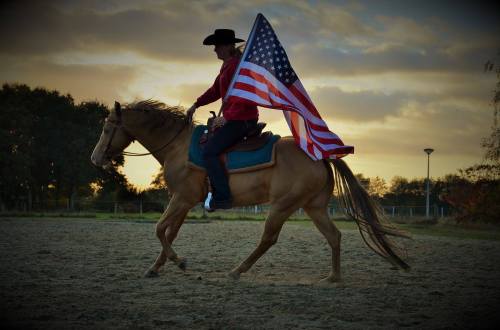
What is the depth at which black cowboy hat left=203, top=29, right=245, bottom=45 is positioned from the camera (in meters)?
8.32

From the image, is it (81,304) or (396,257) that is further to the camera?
(396,257)

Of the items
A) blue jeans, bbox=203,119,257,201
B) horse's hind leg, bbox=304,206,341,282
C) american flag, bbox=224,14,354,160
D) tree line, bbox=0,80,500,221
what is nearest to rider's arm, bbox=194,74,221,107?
american flag, bbox=224,14,354,160

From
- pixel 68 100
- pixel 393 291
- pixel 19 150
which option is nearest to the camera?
pixel 393 291

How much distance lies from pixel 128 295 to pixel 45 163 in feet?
159

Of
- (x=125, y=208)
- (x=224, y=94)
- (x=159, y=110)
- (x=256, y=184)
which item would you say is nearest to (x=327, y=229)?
(x=256, y=184)

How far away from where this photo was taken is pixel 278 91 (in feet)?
27.7

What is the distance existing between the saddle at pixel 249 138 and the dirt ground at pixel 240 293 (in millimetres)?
2078

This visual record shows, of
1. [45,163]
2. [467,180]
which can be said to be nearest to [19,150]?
[45,163]

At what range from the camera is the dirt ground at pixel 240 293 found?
5.28 meters

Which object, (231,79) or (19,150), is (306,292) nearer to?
(231,79)

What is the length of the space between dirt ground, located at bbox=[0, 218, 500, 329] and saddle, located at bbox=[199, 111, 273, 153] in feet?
6.82

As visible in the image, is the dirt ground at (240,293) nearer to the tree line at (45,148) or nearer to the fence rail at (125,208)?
the fence rail at (125,208)

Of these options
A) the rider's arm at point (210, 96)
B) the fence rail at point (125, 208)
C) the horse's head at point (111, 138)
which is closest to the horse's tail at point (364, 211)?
the rider's arm at point (210, 96)

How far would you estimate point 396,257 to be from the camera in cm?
849
